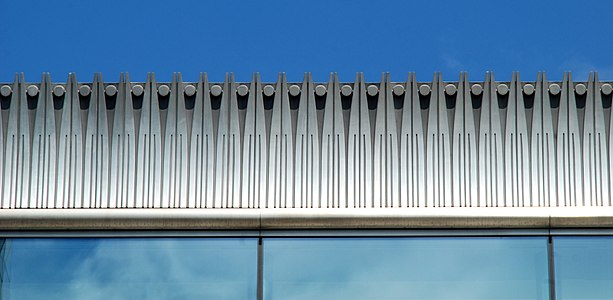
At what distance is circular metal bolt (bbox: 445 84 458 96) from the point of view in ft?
56.5

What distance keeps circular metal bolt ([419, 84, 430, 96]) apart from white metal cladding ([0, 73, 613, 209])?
2 cm

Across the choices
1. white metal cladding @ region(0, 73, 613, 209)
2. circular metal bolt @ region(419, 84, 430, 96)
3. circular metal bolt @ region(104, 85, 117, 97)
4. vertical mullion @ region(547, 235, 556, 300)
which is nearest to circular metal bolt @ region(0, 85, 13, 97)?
white metal cladding @ region(0, 73, 613, 209)

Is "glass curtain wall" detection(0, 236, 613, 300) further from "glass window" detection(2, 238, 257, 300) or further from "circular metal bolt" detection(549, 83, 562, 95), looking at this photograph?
"circular metal bolt" detection(549, 83, 562, 95)

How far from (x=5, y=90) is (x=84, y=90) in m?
0.90

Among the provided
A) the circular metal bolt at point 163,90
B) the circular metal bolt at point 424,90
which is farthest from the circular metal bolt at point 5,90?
the circular metal bolt at point 424,90

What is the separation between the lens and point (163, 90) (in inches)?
682

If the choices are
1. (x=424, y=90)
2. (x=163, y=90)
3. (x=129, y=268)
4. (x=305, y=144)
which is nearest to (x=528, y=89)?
(x=424, y=90)

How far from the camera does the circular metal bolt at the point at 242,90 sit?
1725 centimetres

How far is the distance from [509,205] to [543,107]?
48.1 inches

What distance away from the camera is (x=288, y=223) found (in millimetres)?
16656

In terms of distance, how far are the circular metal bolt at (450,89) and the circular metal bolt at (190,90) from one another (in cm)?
287

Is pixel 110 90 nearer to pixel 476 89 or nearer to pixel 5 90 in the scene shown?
pixel 5 90

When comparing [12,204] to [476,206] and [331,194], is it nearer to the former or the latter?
[331,194]

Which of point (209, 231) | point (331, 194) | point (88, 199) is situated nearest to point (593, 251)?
point (331, 194)
